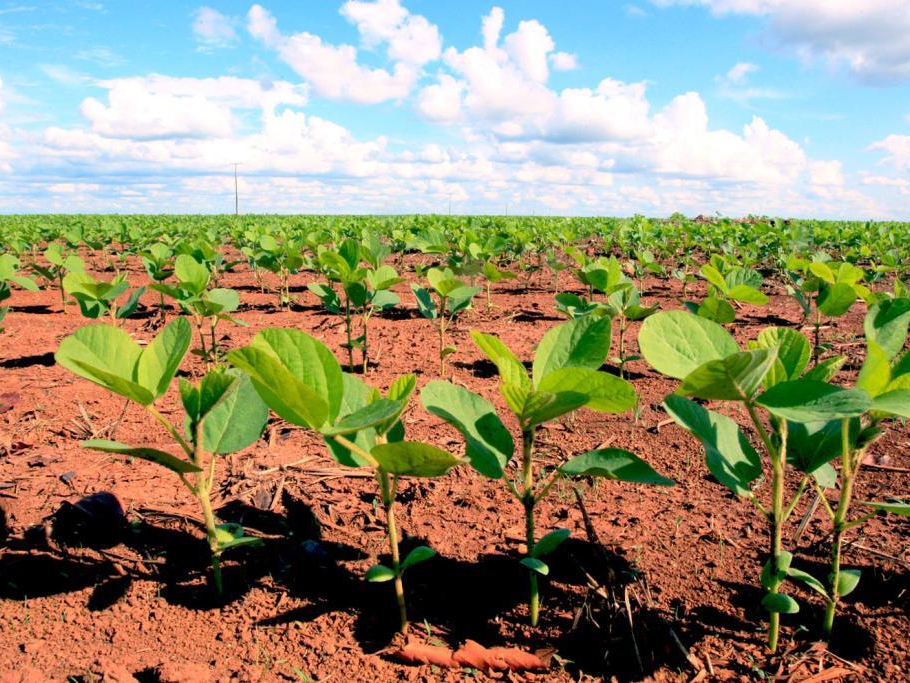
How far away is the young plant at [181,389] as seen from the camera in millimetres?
1280

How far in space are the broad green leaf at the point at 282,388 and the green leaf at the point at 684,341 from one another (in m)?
0.61

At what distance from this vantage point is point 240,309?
6996 mm

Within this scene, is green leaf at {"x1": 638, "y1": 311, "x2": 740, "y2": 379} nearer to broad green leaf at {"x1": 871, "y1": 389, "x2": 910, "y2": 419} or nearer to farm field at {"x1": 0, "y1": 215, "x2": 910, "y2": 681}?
farm field at {"x1": 0, "y1": 215, "x2": 910, "y2": 681}

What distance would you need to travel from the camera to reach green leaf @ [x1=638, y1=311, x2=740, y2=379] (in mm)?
1139

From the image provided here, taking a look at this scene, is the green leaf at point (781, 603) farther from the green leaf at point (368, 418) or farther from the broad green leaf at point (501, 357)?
the green leaf at point (368, 418)

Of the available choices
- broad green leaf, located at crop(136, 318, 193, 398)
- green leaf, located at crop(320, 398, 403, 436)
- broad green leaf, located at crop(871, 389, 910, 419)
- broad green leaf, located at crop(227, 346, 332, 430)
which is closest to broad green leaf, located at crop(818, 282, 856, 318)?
broad green leaf, located at crop(871, 389, 910, 419)

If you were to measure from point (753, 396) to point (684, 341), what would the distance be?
0.51ft

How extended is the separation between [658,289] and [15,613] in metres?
8.25

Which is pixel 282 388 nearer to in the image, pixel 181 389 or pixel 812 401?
pixel 181 389

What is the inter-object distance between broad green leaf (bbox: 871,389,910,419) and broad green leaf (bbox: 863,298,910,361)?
0.53 ft

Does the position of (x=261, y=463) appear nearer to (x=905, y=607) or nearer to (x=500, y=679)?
(x=500, y=679)

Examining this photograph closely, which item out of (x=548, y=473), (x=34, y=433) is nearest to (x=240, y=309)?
(x=34, y=433)

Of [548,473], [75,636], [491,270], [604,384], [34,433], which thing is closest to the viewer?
[604,384]

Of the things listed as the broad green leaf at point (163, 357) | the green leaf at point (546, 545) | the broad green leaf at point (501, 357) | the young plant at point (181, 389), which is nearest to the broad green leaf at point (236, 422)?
the young plant at point (181, 389)
